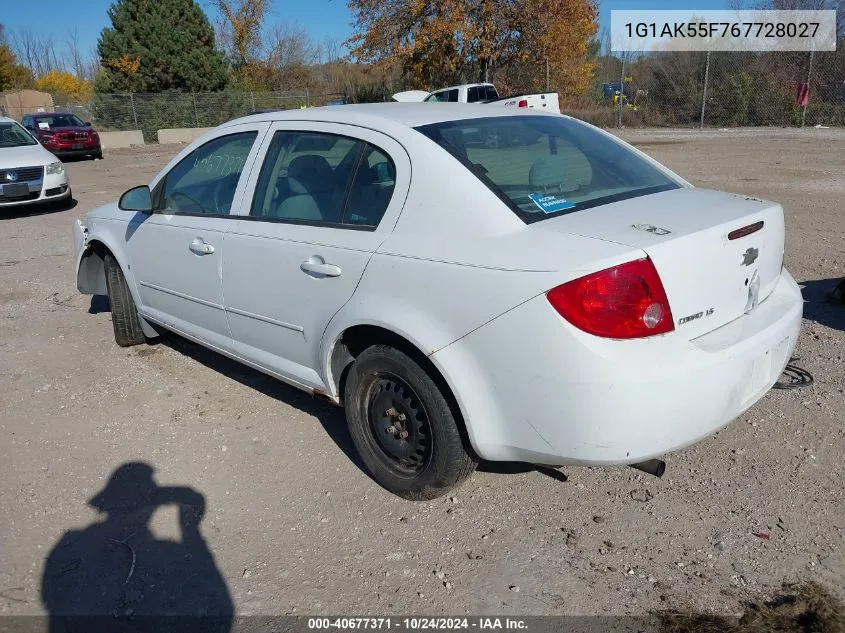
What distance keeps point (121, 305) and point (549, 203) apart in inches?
138

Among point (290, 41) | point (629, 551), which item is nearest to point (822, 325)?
point (629, 551)

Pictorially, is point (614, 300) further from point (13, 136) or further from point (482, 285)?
point (13, 136)

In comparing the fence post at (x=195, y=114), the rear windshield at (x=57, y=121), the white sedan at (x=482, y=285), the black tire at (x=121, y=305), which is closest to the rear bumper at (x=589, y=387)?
the white sedan at (x=482, y=285)

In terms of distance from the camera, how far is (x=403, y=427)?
10.4 ft

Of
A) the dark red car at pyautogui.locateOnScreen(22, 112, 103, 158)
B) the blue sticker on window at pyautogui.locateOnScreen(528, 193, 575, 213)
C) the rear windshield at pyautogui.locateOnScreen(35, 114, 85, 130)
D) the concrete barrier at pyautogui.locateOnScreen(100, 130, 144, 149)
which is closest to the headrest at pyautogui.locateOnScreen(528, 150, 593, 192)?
the blue sticker on window at pyautogui.locateOnScreen(528, 193, 575, 213)

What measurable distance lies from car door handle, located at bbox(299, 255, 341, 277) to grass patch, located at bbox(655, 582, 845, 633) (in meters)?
1.87

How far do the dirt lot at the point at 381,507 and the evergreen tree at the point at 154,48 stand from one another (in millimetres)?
34447

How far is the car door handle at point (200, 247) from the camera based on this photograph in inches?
154

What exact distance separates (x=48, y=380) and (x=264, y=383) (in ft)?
4.90

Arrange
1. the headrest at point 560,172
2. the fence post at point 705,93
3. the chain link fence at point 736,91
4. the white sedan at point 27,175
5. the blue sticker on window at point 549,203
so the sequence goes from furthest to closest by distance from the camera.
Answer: the fence post at point 705,93 → the chain link fence at point 736,91 → the white sedan at point 27,175 → the headrest at point 560,172 → the blue sticker on window at point 549,203

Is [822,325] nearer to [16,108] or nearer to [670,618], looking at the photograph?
[670,618]

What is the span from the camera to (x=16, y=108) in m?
40.3

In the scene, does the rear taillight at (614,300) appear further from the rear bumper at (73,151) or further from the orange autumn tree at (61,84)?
the orange autumn tree at (61,84)

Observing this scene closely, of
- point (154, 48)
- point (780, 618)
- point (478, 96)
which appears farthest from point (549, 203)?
point (154, 48)
